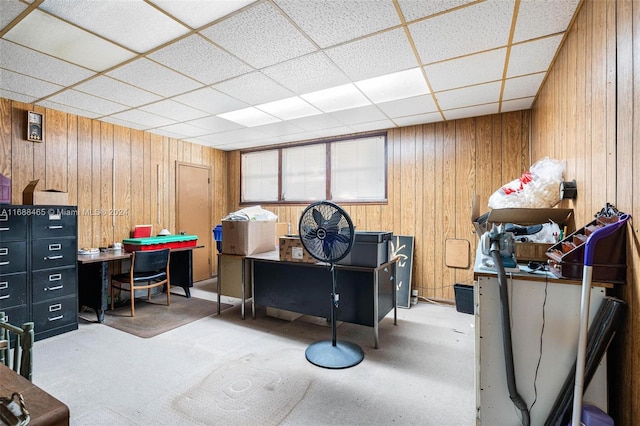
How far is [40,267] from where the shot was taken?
9.73 feet

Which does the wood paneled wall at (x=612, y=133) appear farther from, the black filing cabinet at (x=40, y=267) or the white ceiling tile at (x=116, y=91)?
the black filing cabinet at (x=40, y=267)

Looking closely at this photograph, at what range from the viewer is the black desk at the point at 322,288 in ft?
9.08

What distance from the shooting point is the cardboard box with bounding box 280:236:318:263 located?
296cm

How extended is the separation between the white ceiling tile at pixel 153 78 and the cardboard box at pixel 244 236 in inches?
57.8

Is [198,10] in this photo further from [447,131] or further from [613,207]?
[447,131]

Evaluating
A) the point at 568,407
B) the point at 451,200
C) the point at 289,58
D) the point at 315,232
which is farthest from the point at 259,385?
the point at 451,200

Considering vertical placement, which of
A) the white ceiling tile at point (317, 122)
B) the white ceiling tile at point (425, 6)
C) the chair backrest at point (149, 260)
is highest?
the white ceiling tile at point (425, 6)

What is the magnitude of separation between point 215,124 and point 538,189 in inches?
147

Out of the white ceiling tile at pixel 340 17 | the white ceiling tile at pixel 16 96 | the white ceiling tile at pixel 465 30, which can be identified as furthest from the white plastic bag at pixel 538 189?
the white ceiling tile at pixel 16 96

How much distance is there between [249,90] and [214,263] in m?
3.56

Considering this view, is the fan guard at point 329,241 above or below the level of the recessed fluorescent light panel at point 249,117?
below

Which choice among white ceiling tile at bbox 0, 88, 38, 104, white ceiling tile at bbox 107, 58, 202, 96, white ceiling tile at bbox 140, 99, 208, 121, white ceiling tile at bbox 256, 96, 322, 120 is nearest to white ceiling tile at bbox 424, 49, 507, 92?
white ceiling tile at bbox 256, 96, 322, 120

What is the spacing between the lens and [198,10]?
1833 mm

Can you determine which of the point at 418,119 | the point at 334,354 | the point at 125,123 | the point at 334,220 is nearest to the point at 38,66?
the point at 125,123
